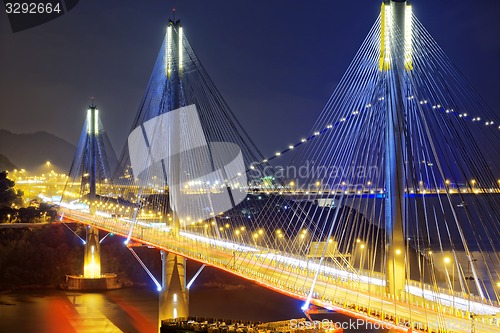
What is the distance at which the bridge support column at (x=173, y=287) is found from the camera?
21.4 m

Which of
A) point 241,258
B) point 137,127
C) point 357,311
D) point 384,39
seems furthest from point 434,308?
point 137,127

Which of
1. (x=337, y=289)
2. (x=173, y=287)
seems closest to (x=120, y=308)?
(x=173, y=287)

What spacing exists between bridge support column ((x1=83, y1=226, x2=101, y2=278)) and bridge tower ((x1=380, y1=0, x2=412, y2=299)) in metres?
26.3

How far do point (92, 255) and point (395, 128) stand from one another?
90.0ft

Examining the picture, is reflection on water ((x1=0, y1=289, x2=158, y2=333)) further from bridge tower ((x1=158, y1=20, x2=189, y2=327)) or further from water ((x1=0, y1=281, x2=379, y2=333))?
bridge tower ((x1=158, y1=20, x2=189, y2=327))

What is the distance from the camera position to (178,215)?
21938 mm

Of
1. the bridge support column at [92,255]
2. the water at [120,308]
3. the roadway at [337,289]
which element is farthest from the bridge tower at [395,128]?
the bridge support column at [92,255]

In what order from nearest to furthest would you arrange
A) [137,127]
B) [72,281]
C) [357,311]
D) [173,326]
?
[357,311], [173,326], [137,127], [72,281]

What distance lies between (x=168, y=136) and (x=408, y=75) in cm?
1059

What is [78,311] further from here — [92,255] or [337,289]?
[337,289]

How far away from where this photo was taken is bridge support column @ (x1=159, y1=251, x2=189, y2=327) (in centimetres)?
2138

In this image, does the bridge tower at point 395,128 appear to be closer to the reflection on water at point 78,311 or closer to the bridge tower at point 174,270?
the bridge tower at point 174,270

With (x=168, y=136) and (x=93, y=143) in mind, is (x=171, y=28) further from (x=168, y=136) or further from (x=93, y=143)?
(x=93, y=143)

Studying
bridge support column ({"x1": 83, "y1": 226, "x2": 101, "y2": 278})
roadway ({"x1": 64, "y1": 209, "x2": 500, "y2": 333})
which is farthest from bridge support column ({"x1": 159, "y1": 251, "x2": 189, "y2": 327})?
bridge support column ({"x1": 83, "y1": 226, "x2": 101, "y2": 278})
